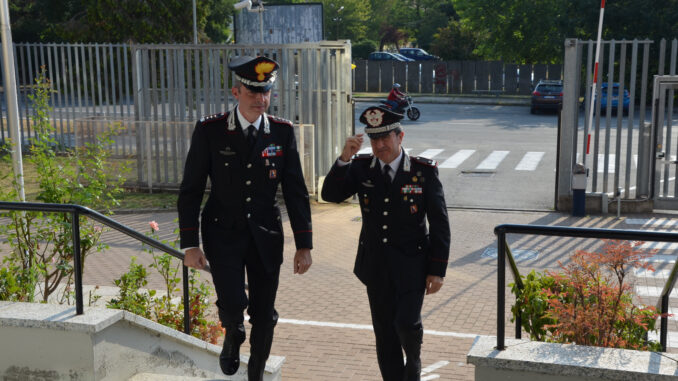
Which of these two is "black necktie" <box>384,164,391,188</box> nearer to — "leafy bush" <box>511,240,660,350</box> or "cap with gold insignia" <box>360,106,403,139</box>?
"cap with gold insignia" <box>360,106,403,139</box>

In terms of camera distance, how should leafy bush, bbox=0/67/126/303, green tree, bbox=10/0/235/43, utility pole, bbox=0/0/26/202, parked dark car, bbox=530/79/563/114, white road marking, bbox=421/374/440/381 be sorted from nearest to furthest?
leafy bush, bbox=0/67/126/303, white road marking, bbox=421/374/440/381, utility pole, bbox=0/0/26/202, parked dark car, bbox=530/79/563/114, green tree, bbox=10/0/235/43

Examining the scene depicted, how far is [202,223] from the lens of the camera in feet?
15.8

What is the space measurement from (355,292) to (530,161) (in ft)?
39.5

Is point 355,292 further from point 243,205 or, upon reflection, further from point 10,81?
point 10,81

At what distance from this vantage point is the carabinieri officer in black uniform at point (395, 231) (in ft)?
15.3

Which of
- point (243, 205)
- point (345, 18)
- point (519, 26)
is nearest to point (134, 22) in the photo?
point (519, 26)

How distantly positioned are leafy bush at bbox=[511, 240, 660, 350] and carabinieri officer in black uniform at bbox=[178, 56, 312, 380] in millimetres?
1397

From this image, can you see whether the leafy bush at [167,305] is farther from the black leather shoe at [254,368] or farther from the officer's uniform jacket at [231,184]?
the officer's uniform jacket at [231,184]

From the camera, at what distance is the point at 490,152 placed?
22188mm

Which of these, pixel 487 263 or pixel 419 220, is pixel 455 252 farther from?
pixel 419 220

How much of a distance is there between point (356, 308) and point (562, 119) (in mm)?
6366

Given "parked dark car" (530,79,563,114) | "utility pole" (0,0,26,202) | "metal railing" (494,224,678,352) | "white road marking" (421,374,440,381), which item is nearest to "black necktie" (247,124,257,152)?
"metal railing" (494,224,678,352)

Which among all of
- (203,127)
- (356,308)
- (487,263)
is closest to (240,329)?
(203,127)

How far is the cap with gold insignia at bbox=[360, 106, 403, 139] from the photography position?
464 centimetres
